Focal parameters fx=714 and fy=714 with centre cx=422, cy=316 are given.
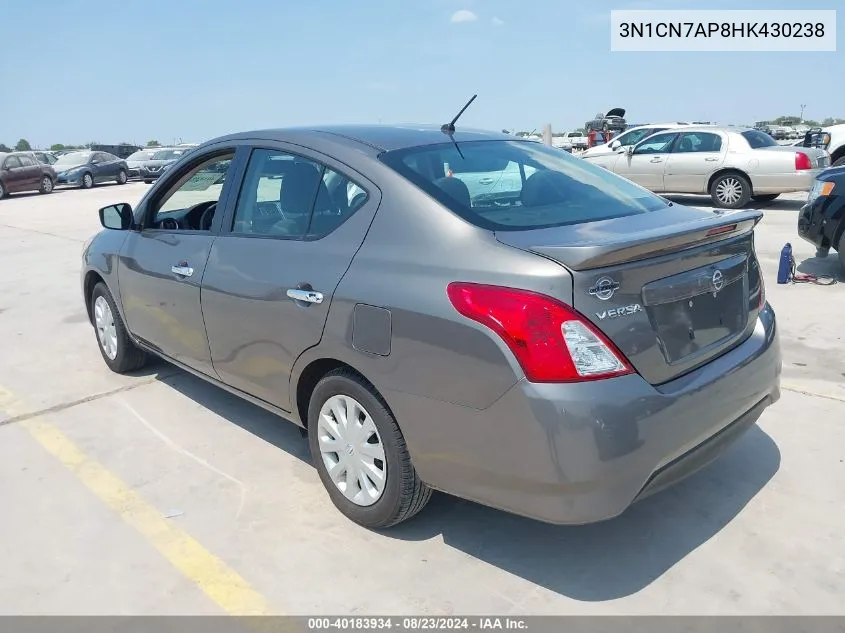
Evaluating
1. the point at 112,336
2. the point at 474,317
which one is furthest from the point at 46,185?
the point at 474,317

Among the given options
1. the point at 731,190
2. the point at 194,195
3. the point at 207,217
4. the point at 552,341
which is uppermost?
the point at 194,195

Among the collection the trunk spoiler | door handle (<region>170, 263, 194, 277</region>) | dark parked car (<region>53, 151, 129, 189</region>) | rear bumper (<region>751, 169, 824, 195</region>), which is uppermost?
dark parked car (<region>53, 151, 129, 189</region>)

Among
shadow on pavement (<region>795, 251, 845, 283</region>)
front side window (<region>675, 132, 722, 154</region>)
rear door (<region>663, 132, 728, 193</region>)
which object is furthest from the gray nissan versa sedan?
front side window (<region>675, 132, 722, 154</region>)

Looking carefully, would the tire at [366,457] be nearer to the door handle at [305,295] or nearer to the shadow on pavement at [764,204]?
the door handle at [305,295]

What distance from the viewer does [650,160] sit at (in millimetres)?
13773

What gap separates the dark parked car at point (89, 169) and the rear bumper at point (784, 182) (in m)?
23.9

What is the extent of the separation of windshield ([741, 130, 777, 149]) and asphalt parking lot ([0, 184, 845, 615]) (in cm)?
947

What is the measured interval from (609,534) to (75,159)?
2984cm

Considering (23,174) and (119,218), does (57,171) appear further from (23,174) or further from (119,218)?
(119,218)

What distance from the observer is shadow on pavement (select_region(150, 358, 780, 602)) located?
2750 millimetres

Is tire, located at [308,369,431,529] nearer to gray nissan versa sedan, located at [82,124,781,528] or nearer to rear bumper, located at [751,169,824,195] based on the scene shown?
gray nissan versa sedan, located at [82,124,781,528]

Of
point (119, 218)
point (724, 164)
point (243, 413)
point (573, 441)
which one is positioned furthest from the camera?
point (724, 164)

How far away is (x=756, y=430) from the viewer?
153 inches

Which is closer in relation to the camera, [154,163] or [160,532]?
[160,532]
